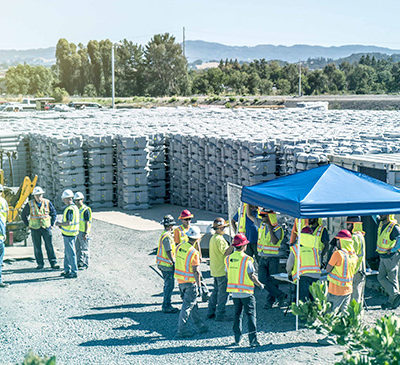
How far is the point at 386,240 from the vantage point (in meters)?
11.6

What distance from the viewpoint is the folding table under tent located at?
10.7m

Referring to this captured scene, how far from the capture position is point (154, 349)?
1009 centimetres

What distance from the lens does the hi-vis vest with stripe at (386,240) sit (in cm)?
1158

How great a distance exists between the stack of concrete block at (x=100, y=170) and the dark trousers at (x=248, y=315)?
12947 mm

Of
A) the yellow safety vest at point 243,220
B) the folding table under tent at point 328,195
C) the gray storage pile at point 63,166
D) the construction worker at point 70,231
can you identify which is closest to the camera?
the folding table under tent at point 328,195

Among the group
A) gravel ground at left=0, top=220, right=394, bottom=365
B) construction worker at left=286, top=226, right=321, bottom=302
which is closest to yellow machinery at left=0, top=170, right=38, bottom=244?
gravel ground at left=0, top=220, right=394, bottom=365

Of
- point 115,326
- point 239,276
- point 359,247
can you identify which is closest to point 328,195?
point 359,247

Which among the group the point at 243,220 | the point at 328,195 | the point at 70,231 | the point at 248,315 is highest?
the point at 328,195

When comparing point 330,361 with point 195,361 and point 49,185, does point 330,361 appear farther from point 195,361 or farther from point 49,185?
point 49,185

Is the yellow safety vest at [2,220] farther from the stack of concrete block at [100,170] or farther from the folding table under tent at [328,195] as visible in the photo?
the stack of concrete block at [100,170]

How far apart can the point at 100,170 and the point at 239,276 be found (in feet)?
43.3

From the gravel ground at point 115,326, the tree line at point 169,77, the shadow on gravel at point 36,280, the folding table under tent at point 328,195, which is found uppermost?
the tree line at point 169,77

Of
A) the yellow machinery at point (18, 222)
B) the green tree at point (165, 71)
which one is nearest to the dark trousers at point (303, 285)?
the yellow machinery at point (18, 222)

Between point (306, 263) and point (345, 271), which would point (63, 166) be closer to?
point (306, 263)
